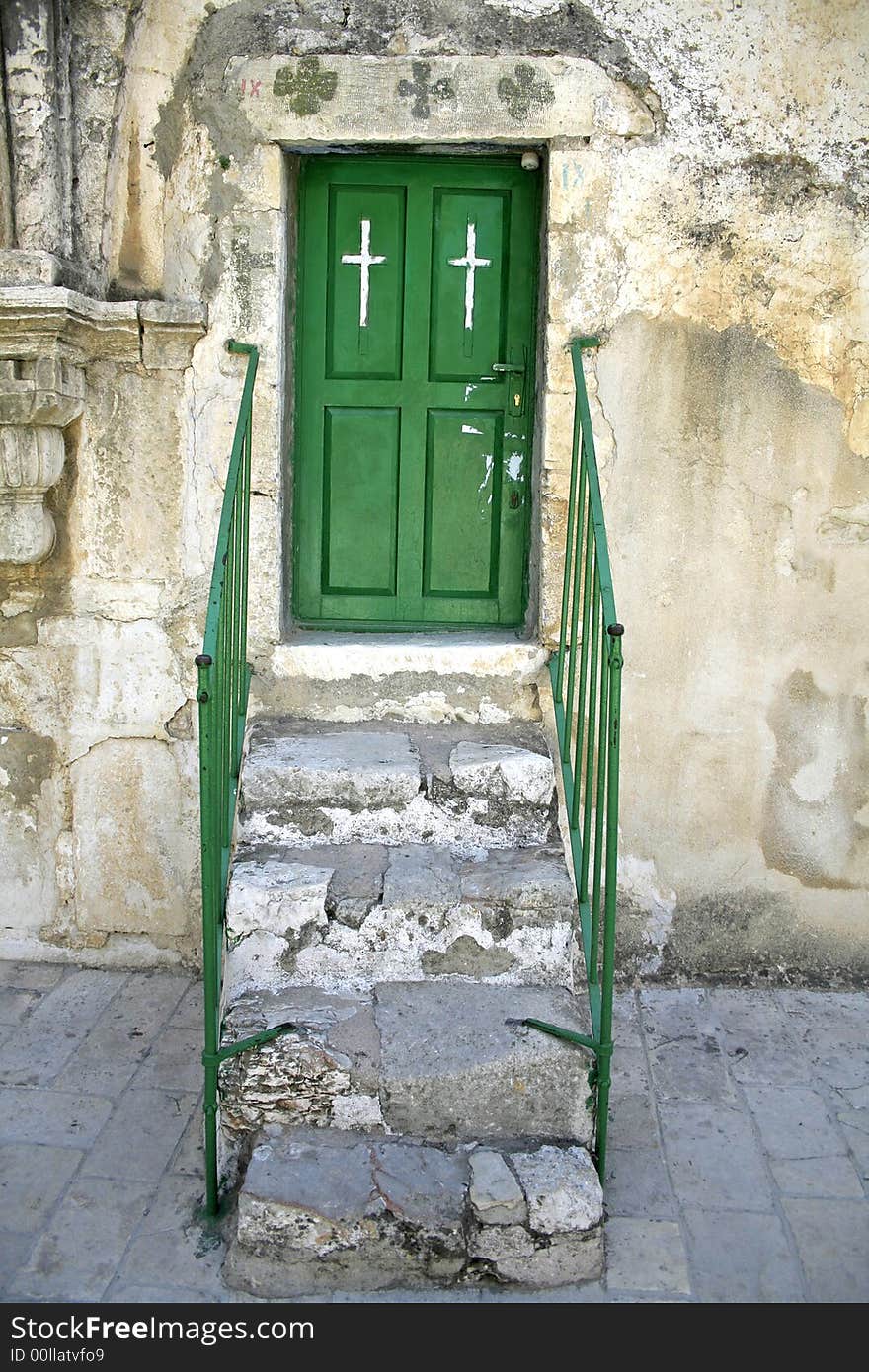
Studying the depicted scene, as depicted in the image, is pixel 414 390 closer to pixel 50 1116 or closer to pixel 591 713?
pixel 591 713

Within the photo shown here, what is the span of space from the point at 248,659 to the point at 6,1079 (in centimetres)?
147

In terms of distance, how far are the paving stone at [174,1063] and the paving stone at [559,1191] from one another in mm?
1123

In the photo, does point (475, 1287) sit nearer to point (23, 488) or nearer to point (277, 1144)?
point (277, 1144)

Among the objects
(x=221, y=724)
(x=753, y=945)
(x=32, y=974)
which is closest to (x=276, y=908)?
(x=221, y=724)

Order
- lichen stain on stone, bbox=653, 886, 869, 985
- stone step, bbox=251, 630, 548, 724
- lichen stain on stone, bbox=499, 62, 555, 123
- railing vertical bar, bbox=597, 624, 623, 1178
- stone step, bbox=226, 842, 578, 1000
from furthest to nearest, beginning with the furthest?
lichen stain on stone, bbox=653, 886, 869, 985 < stone step, bbox=251, 630, 548, 724 < lichen stain on stone, bbox=499, 62, 555, 123 < stone step, bbox=226, 842, 578, 1000 < railing vertical bar, bbox=597, 624, 623, 1178

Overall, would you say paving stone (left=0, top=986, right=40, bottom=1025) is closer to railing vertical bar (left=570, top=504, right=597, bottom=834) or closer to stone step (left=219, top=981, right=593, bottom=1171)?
stone step (left=219, top=981, right=593, bottom=1171)

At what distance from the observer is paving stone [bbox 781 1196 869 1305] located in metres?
2.58

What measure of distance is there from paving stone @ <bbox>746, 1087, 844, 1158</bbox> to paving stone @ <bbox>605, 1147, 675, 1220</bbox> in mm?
326

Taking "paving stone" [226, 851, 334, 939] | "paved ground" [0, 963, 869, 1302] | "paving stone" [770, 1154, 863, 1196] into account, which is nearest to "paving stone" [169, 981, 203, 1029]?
"paved ground" [0, 963, 869, 1302]

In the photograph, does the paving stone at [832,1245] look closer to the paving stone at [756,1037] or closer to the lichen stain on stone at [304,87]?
the paving stone at [756,1037]

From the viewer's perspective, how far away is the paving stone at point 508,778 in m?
3.49

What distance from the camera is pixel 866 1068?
348cm

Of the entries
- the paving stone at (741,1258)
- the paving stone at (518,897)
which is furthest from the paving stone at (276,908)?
the paving stone at (741,1258)

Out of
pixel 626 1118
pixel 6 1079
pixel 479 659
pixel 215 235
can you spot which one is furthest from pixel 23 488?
pixel 626 1118
